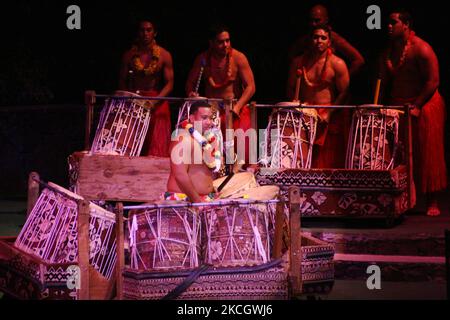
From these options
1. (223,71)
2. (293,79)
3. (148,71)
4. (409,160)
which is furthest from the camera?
(148,71)

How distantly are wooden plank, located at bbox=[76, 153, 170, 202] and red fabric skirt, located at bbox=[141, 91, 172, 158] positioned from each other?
776mm

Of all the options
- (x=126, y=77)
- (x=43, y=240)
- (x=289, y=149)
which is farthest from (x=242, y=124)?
(x=43, y=240)

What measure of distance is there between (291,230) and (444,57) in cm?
472

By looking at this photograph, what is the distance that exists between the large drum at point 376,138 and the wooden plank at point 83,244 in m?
2.86

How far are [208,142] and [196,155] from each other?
0.16 metres

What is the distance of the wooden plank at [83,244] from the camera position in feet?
21.4

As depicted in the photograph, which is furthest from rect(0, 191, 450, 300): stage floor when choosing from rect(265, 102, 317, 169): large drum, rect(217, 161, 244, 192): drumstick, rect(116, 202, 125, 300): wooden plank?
rect(116, 202, 125, 300): wooden plank

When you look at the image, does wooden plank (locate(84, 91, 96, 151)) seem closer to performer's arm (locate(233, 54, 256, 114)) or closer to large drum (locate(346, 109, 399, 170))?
performer's arm (locate(233, 54, 256, 114))

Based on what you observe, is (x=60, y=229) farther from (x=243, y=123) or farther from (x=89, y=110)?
(x=243, y=123)

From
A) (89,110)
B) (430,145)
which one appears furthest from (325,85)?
(89,110)

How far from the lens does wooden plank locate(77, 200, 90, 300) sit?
6535mm

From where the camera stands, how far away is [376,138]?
8.73 m

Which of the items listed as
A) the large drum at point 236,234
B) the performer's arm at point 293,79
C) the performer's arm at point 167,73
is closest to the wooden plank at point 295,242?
the large drum at point 236,234

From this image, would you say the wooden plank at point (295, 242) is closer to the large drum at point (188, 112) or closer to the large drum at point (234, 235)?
the large drum at point (234, 235)
